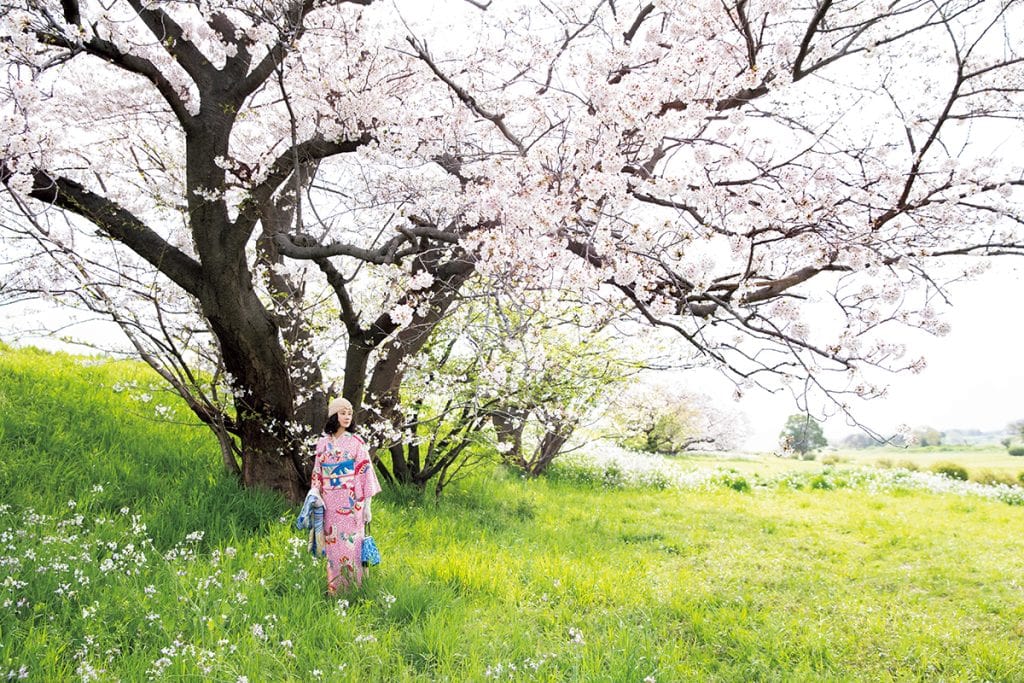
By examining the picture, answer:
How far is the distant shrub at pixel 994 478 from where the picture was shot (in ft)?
52.2

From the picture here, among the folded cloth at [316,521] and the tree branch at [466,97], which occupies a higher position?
the tree branch at [466,97]

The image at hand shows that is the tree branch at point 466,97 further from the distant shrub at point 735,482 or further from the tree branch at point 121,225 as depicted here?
the distant shrub at point 735,482

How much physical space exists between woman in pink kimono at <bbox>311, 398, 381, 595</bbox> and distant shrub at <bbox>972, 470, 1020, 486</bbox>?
15991mm

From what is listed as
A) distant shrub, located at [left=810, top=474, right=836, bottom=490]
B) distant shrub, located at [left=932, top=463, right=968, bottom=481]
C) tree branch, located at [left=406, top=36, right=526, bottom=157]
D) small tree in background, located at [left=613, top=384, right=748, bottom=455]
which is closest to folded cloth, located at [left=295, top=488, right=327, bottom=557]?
tree branch, located at [left=406, top=36, right=526, bottom=157]

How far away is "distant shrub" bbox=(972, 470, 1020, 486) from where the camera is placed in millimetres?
15914

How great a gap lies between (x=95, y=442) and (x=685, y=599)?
6.58 m

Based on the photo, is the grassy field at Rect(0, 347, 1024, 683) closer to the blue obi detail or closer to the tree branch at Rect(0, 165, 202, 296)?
the blue obi detail

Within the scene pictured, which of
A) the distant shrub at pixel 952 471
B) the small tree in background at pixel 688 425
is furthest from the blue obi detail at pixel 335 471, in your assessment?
the distant shrub at pixel 952 471

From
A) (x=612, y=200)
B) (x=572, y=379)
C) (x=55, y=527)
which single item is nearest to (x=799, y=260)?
(x=612, y=200)

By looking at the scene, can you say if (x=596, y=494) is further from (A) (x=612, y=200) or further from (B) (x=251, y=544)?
(A) (x=612, y=200)

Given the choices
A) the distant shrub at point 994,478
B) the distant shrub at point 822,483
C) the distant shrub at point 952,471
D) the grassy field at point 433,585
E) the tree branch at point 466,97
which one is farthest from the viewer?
the distant shrub at point 952,471

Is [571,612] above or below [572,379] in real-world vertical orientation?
below

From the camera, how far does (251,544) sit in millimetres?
6098

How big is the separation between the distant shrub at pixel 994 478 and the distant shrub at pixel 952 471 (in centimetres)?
29
